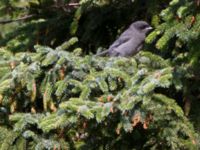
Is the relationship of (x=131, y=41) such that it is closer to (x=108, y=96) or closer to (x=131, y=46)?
(x=131, y=46)

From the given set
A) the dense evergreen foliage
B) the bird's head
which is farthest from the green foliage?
the bird's head

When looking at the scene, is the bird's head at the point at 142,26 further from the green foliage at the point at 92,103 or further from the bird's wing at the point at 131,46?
the green foliage at the point at 92,103

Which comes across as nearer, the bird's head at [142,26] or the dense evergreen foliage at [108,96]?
the dense evergreen foliage at [108,96]

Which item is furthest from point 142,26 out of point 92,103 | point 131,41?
point 92,103

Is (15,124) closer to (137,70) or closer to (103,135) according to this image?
(103,135)

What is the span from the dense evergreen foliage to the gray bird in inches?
26.8

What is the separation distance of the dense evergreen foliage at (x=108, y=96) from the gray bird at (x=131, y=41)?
0.68 metres

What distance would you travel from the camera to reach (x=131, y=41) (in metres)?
6.32

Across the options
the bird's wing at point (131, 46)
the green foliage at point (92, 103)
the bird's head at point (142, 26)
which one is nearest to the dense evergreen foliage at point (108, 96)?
the green foliage at point (92, 103)

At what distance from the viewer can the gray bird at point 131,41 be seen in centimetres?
612

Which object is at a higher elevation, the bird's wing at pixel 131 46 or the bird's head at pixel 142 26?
the bird's head at pixel 142 26

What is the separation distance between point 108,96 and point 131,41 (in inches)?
81.6

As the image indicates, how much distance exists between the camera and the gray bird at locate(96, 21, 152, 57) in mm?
6122

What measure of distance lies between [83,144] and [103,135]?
20 centimetres
